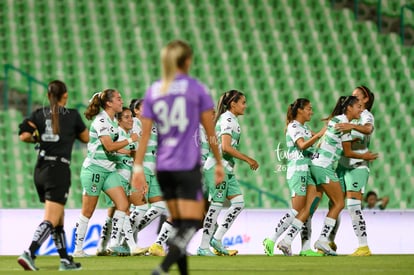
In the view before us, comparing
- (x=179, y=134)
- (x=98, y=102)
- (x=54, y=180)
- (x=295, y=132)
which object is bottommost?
(x=54, y=180)

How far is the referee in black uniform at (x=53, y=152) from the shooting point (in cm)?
991

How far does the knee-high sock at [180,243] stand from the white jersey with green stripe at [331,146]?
6459 millimetres

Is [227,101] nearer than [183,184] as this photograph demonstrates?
No

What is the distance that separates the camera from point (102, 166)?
42.7ft

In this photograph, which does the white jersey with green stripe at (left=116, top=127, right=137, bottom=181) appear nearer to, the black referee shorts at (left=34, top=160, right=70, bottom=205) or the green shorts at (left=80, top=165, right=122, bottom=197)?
the green shorts at (left=80, top=165, right=122, bottom=197)

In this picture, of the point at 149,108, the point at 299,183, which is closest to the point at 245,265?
the point at 299,183

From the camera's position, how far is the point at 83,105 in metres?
19.2

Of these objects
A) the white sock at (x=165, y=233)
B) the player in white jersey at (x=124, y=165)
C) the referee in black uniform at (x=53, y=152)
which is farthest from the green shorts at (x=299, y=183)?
the referee in black uniform at (x=53, y=152)

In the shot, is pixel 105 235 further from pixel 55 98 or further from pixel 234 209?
pixel 55 98

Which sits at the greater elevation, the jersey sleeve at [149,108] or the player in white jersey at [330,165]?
the jersey sleeve at [149,108]

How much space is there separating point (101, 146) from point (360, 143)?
11.3ft

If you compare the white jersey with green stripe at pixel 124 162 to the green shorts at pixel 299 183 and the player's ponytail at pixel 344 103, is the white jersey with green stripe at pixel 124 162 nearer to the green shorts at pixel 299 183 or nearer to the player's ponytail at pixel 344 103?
the green shorts at pixel 299 183

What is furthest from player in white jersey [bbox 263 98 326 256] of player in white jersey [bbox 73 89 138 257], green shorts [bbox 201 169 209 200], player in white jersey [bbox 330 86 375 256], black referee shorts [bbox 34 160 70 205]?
black referee shorts [bbox 34 160 70 205]

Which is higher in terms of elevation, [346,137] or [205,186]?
[346,137]
